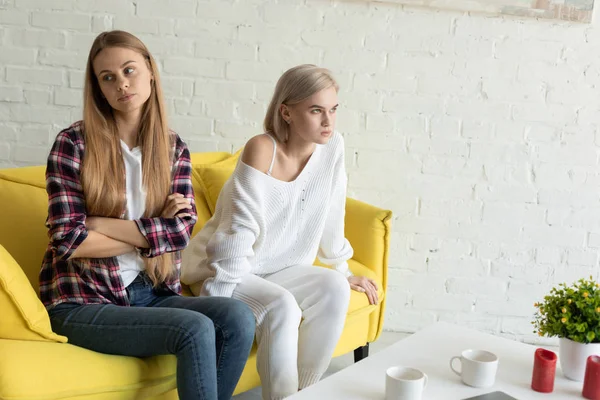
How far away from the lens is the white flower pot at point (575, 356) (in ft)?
5.25

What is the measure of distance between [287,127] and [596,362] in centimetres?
109

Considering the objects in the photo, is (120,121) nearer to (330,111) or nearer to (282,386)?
(330,111)

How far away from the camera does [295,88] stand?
6.82 feet

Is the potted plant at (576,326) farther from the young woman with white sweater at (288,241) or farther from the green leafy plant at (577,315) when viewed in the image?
the young woman with white sweater at (288,241)

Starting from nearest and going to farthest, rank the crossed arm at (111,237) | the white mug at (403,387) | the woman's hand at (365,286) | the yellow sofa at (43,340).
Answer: the white mug at (403,387)
the yellow sofa at (43,340)
the crossed arm at (111,237)
the woman's hand at (365,286)

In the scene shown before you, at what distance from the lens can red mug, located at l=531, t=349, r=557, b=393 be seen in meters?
1.54

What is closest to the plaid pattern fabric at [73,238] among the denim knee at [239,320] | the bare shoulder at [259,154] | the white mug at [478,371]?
the denim knee at [239,320]

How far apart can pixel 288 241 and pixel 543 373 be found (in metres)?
0.86

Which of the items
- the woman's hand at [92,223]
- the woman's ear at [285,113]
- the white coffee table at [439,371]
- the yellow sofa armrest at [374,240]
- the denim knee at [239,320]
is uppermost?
the woman's ear at [285,113]

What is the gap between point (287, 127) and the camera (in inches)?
84.8

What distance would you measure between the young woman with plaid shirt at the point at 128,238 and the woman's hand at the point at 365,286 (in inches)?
20.9

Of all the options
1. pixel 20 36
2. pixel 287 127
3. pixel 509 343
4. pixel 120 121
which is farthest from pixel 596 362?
pixel 20 36

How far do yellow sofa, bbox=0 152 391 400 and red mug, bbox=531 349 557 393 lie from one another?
26.3 inches

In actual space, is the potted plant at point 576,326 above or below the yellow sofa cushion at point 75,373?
above
